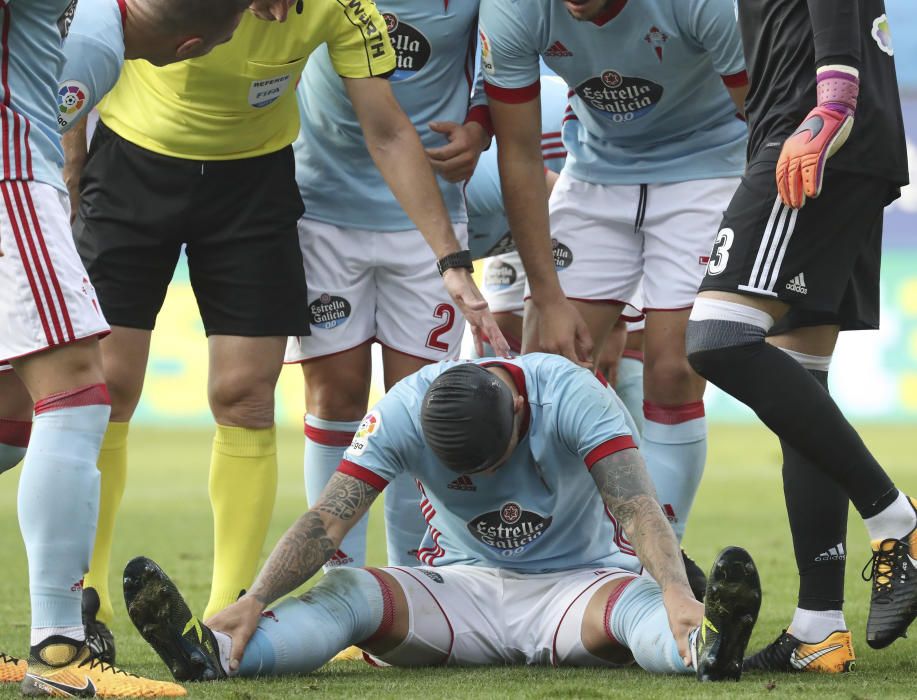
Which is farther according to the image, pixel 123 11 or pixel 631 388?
pixel 631 388

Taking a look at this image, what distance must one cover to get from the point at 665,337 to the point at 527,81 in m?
0.89

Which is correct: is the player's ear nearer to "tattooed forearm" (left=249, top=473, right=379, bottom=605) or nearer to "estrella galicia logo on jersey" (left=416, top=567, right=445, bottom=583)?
"tattooed forearm" (left=249, top=473, right=379, bottom=605)

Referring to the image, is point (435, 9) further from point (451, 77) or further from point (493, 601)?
point (493, 601)

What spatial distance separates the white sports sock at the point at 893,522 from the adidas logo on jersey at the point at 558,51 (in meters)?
1.72

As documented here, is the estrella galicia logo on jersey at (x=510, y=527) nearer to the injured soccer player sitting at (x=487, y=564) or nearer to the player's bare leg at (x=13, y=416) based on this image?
the injured soccer player sitting at (x=487, y=564)

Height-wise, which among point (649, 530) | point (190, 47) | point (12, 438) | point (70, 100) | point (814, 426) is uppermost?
point (190, 47)

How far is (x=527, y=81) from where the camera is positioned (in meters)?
4.26

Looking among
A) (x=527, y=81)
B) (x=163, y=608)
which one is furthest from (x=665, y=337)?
(x=163, y=608)

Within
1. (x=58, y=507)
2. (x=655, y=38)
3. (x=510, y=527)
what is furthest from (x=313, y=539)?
(x=655, y=38)

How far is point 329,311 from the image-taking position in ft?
14.6

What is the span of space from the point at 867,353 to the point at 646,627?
11310 millimetres

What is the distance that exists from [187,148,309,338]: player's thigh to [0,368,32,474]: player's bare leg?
684 millimetres

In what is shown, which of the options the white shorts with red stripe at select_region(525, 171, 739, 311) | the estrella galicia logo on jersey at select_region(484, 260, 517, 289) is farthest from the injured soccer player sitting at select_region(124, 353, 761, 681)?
the estrella galicia logo on jersey at select_region(484, 260, 517, 289)

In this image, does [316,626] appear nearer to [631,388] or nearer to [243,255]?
[243,255]
